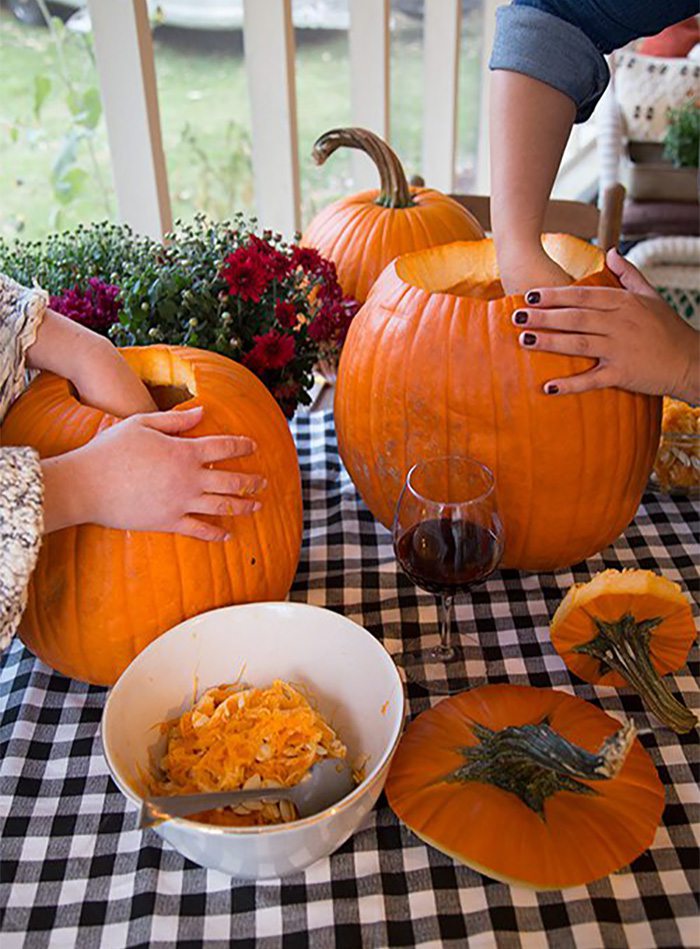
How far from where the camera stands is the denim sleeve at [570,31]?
0.98 m

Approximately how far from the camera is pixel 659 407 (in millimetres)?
965

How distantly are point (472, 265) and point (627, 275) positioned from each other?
0.19 m

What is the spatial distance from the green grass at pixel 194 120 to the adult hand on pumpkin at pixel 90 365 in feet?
6.78

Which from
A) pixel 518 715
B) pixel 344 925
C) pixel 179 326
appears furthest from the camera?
pixel 179 326

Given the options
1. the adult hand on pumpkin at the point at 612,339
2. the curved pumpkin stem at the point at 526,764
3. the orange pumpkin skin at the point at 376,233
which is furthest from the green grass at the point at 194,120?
the curved pumpkin stem at the point at 526,764

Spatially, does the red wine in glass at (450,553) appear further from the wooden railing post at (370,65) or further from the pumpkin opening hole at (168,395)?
the wooden railing post at (370,65)

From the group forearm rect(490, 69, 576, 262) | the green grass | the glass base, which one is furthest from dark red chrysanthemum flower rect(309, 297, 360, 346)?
the green grass

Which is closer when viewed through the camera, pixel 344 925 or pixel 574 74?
pixel 344 925

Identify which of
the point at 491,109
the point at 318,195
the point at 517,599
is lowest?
the point at 318,195

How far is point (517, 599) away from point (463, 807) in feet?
1.01

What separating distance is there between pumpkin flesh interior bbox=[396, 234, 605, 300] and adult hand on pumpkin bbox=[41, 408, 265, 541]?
1.11ft

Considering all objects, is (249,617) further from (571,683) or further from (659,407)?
(659,407)

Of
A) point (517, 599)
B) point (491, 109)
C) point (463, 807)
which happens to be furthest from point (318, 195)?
point (463, 807)

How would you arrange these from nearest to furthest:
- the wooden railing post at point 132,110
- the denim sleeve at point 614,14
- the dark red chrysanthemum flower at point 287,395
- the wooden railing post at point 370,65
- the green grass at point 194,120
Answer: the denim sleeve at point 614,14 < the dark red chrysanthemum flower at point 287,395 < the wooden railing post at point 132,110 < the wooden railing post at point 370,65 < the green grass at point 194,120
